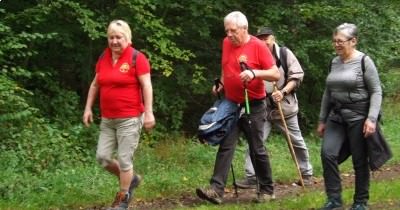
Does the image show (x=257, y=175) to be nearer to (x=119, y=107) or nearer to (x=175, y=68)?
(x=119, y=107)

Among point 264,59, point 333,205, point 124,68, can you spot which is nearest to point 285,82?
point 264,59

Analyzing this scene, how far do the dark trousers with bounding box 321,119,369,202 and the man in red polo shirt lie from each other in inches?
34.6

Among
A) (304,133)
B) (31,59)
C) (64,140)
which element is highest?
(31,59)

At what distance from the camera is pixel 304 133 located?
1445cm

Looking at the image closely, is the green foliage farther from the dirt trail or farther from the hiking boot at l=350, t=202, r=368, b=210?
the hiking boot at l=350, t=202, r=368, b=210

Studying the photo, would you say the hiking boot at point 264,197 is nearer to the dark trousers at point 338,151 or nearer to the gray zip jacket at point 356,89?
the dark trousers at point 338,151

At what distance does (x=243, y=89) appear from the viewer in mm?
7125

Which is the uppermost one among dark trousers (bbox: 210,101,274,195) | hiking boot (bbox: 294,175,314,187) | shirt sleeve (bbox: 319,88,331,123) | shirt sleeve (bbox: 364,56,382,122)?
shirt sleeve (bbox: 364,56,382,122)

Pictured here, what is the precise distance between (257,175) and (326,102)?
1219 mm

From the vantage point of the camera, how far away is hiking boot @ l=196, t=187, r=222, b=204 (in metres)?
7.16

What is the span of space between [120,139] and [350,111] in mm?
2299

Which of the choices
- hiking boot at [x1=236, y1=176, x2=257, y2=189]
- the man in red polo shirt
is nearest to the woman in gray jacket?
the man in red polo shirt

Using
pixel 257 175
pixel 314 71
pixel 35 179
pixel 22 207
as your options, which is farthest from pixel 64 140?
pixel 314 71

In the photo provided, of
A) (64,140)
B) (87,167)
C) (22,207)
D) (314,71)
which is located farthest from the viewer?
(314,71)
